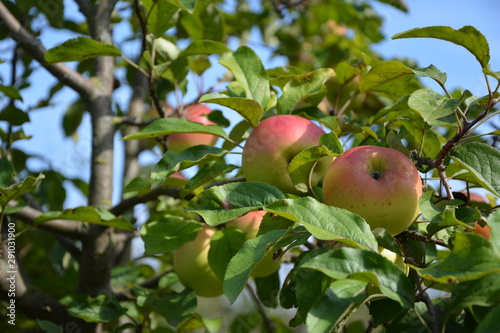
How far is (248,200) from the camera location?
954 mm

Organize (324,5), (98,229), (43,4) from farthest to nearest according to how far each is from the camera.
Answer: (324,5), (43,4), (98,229)

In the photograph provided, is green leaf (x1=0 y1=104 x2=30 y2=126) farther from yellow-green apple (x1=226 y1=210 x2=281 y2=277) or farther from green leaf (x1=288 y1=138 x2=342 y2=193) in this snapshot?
green leaf (x1=288 y1=138 x2=342 y2=193)

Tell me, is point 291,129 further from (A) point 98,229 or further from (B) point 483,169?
(A) point 98,229

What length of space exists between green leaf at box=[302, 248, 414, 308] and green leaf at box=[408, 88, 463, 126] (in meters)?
0.27

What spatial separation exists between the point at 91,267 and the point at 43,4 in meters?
0.88

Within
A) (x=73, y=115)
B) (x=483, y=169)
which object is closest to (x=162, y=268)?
(x=73, y=115)

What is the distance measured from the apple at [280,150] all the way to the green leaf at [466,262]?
0.41 m

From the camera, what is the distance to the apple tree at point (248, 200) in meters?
0.82

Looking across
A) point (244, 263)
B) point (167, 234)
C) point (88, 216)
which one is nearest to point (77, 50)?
point (88, 216)

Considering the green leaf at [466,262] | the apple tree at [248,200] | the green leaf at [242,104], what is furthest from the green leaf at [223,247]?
the green leaf at [466,262]

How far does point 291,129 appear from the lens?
3.67 ft

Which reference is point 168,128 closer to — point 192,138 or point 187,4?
point 187,4

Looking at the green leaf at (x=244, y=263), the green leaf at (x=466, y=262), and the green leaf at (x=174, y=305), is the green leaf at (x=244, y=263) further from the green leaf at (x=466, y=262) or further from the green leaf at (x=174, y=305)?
the green leaf at (x=174, y=305)

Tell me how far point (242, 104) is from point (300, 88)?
0.20 m
